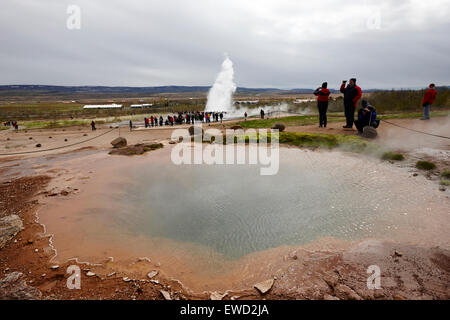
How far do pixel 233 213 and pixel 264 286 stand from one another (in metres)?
2.29

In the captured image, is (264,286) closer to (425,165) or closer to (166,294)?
(166,294)

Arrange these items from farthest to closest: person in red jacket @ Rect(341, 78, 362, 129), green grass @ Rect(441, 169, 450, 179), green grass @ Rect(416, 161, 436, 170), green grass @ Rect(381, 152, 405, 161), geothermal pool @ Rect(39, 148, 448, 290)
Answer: person in red jacket @ Rect(341, 78, 362, 129) < green grass @ Rect(381, 152, 405, 161) < green grass @ Rect(416, 161, 436, 170) < green grass @ Rect(441, 169, 450, 179) < geothermal pool @ Rect(39, 148, 448, 290)

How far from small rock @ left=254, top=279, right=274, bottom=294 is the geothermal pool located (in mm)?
563

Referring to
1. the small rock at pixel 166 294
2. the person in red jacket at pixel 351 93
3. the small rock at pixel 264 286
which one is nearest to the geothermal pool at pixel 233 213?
the small rock at pixel 166 294

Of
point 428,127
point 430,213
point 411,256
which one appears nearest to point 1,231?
point 411,256

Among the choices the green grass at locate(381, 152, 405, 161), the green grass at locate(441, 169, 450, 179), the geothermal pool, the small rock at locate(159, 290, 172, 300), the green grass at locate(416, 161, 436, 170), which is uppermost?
the green grass at locate(381, 152, 405, 161)

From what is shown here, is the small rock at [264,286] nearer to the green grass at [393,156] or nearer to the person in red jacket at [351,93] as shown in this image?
the green grass at [393,156]

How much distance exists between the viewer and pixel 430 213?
16.3 feet

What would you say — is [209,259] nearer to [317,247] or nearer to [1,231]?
[317,247]

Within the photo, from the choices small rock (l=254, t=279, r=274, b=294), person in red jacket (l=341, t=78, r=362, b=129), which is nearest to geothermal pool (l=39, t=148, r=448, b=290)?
small rock (l=254, t=279, r=274, b=294)

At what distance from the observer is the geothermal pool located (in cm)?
442

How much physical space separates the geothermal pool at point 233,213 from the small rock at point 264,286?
563 millimetres

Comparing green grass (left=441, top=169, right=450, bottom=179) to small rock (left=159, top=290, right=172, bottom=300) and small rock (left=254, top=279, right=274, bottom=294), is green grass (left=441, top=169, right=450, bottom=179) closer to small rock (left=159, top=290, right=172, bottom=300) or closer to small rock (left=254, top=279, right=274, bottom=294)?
small rock (left=254, top=279, right=274, bottom=294)
